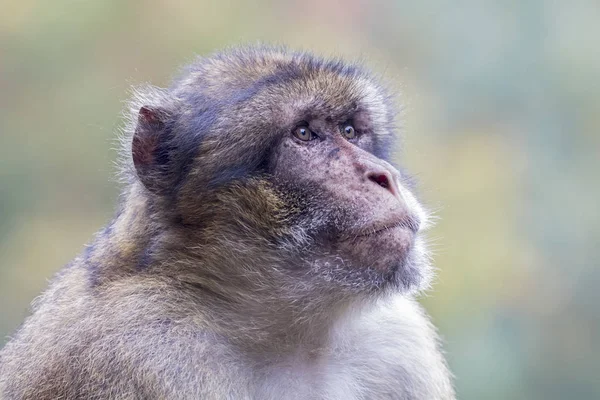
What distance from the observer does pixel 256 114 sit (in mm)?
2881

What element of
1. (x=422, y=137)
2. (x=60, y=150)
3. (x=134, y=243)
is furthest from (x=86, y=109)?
(x=134, y=243)

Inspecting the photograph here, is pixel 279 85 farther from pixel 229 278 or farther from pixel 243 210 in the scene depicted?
pixel 229 278

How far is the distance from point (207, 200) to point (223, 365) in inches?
21.1

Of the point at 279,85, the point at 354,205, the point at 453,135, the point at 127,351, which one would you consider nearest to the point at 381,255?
the point at 354,205

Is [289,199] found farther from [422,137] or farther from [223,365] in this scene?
[422,137]

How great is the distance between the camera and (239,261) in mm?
2836

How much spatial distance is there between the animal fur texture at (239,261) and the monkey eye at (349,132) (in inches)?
0.5

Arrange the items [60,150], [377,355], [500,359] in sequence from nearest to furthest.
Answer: [377,355]
[500,359]
[60,150]

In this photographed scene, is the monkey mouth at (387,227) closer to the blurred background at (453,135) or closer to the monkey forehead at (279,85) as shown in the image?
the monkey forehead at (279,85)

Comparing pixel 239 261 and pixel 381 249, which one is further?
pixel 239 261

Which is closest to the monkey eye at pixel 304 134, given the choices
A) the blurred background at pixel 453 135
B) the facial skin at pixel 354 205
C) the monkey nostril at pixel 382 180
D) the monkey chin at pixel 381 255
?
the facial skin at pixel 354 205

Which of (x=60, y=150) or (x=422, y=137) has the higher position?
(x=422, y=137)

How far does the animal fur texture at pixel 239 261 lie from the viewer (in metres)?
2.68

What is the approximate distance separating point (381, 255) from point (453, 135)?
8.26 feet
